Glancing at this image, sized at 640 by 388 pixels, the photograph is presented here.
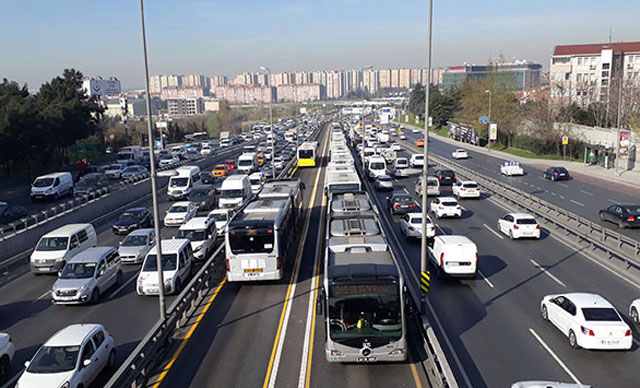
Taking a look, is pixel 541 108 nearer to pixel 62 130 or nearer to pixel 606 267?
pixel 606 267

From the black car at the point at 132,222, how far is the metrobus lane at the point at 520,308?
15.6m

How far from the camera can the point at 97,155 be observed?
7556cm

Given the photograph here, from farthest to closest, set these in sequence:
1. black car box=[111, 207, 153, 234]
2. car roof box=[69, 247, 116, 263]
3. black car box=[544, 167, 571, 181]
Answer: black car box=[544, 167, 571, 181], black car box=[111, 207, 153, 234], car roof box=[69, 247, 116, 263]

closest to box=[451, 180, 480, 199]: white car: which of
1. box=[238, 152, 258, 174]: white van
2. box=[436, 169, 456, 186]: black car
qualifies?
box=[436, 169, 456, 186]: black car

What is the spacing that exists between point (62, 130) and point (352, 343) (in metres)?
54.1

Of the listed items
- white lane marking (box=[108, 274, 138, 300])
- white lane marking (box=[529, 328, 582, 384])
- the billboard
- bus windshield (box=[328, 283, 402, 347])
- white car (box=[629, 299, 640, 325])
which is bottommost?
white lane marking (box=[108, 274, 138, 300])

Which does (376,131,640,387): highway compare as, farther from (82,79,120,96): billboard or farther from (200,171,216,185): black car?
(82,79,120,96): billboard

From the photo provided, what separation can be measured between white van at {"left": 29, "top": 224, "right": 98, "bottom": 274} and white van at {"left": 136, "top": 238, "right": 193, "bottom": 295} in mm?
5478

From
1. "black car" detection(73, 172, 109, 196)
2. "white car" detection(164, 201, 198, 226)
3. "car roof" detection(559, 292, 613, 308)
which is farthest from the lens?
"black car" detection(73, 172, 109, 196)

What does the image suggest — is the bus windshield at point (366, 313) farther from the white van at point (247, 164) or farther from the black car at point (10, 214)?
the white van at point (247, 164)

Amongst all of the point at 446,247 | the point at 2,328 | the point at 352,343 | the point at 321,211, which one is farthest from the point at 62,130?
the point at 352,343

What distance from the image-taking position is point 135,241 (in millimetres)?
25344

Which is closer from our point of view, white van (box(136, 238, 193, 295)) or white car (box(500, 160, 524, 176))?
white van (box(136, 238, 193, 295))

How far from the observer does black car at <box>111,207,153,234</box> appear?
31.2m
